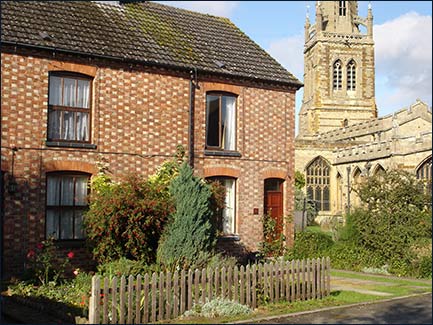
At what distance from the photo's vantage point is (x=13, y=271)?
14.2m

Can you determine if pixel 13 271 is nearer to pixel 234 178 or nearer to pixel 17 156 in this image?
pixel 17 156

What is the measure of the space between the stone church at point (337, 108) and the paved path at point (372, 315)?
34.5 meters

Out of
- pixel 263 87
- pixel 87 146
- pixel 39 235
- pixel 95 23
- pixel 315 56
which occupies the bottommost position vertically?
pixel 39 235

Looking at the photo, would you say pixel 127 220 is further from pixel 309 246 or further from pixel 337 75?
pixel 337 75

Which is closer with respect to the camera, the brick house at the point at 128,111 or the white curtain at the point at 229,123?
the brick house at the point at 128,111

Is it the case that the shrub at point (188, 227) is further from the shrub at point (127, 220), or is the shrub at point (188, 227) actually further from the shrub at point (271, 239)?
the shrub at point (271, 239)

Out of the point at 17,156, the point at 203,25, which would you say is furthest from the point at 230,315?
the point at 203,25

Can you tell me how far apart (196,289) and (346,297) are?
423 centimetres

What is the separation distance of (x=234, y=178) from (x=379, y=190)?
4932 mm

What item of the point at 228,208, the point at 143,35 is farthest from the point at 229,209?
the point at 143,35

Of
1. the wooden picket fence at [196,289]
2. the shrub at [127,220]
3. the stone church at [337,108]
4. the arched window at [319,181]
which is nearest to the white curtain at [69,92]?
the shrub at [127,220]

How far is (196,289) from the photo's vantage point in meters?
11.0

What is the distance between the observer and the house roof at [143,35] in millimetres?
15625

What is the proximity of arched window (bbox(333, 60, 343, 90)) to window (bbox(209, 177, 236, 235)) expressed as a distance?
5850cm
